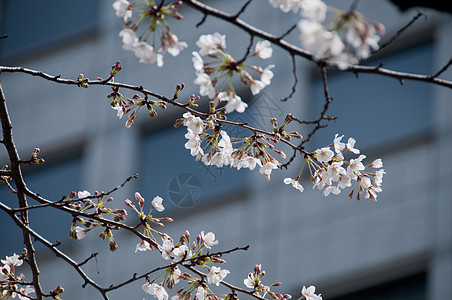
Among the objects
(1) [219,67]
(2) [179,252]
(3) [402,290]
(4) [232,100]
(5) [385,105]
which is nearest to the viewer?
(1) [219,67]

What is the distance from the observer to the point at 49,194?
11.7 metres

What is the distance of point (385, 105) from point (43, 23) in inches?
257

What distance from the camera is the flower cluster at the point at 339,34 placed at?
2.24 metres

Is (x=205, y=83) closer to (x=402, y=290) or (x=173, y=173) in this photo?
(x=402, y=290)

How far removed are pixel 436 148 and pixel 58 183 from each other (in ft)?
18.9

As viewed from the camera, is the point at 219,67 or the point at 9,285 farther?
the point at 9,285

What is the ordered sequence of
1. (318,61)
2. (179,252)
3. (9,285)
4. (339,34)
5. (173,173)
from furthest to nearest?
(173,173) < (9,285) < (179,252) < (318,61) < (339,34)

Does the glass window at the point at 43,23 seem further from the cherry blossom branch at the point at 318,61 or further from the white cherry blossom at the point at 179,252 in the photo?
the cherry blossom branch at the point at 318,61

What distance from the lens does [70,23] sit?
1322 centimetres

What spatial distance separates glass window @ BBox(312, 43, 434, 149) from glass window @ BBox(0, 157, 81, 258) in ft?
13.4

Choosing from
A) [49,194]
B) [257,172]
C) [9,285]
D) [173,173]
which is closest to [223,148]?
[9,285]

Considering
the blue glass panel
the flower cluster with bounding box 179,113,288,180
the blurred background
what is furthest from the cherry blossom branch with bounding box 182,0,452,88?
the blue glass panel

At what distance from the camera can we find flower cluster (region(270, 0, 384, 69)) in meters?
2.24

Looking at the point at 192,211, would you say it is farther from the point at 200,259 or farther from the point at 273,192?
the point at 200,259
